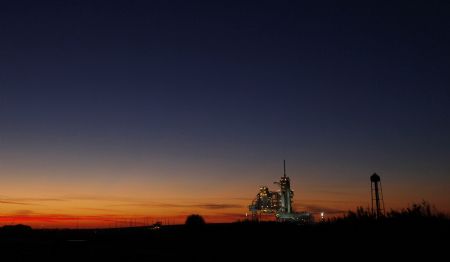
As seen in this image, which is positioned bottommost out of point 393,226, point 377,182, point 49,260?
point 49,260

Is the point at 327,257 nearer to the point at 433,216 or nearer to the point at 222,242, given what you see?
the point at 433,216

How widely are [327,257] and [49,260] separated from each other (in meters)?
12.4

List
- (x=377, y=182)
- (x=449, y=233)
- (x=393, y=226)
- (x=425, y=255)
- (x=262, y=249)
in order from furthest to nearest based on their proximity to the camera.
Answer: (x=377, y=182), (x=262, y=249), (x=393, y=226), (x=449, y=233), (x=425, y=255)

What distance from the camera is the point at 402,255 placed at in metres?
15.7

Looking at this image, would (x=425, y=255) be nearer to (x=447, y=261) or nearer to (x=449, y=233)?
(x=447, y=261)

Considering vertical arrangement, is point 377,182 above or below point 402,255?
above

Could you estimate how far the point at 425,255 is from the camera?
15.3 m

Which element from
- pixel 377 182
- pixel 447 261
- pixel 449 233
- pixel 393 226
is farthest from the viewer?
pixel 377 182

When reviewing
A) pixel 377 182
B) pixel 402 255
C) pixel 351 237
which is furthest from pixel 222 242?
pixel 377 182

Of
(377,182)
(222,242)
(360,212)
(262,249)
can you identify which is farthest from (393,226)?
(377,182)

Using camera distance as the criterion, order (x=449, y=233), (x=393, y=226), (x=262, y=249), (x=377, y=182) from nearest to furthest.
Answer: (x=449, y=233)
(x=393, y=226)
(x=262, y=249)
(x=377, y=182)

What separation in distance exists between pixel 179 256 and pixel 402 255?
972cm

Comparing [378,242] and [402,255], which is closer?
[402,255]

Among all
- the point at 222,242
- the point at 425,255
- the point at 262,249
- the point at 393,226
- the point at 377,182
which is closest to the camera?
the point at 425,255
